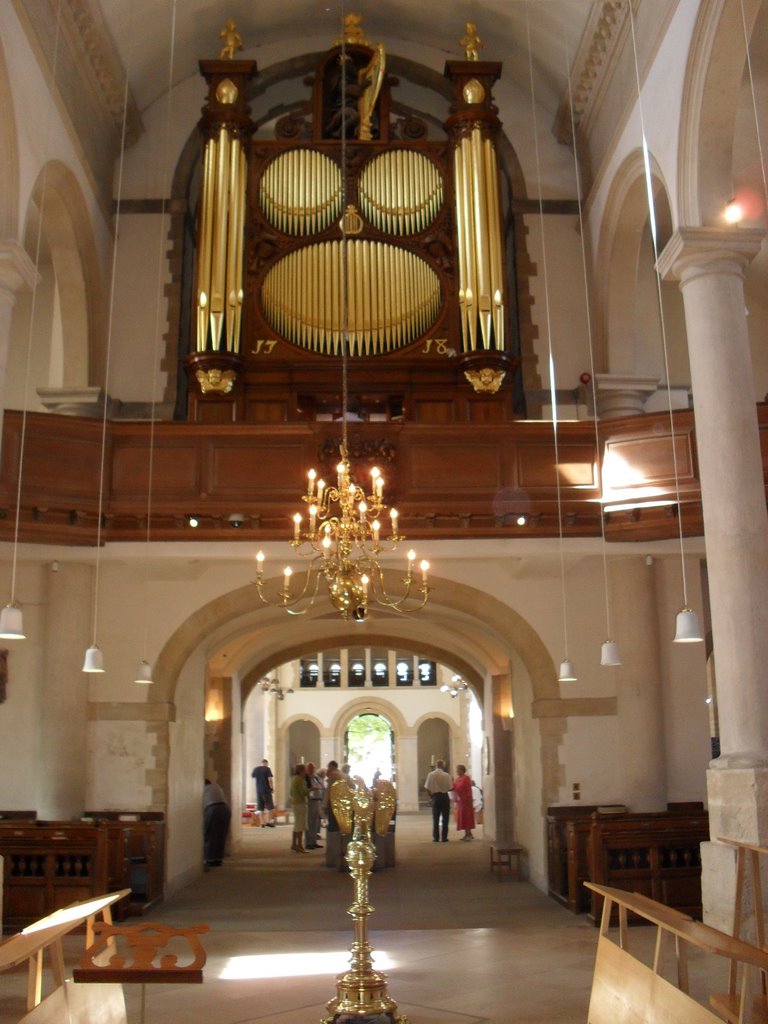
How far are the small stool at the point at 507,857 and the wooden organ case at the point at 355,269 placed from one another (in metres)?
5.43

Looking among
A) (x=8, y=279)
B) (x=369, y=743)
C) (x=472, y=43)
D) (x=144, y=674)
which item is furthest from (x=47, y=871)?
(x=369, y=743)

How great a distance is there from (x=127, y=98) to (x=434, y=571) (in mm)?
7321

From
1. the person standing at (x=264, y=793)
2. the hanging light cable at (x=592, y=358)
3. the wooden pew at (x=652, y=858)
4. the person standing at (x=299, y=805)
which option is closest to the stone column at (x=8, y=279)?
the hanging light cable at (x=592, y=358)

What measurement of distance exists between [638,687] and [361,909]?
248 inches

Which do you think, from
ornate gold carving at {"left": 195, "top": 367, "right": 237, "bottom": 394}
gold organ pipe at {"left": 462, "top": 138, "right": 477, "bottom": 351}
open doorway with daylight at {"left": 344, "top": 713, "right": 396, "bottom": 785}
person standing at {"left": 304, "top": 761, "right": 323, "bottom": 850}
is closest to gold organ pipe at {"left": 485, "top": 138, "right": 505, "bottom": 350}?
gold organ pipe at {"left": 462, "top": 138, "right": 477, "bottom": 351}

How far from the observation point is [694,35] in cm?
927

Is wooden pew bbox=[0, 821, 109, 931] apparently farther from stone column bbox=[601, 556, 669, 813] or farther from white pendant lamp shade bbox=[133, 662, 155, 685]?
stone column bbox=[601, 556, 669, 813]

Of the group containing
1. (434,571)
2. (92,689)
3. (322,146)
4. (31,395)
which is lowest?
(92,689)

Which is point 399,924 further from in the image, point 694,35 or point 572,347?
point 694,35

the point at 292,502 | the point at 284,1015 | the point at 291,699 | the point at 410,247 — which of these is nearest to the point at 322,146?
the point at 410,247

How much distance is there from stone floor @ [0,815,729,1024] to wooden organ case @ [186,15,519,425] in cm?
549

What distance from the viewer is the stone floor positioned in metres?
6.82

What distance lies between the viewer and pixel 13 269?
951cm

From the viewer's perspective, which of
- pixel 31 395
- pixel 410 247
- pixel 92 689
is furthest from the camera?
pixel 31 395
